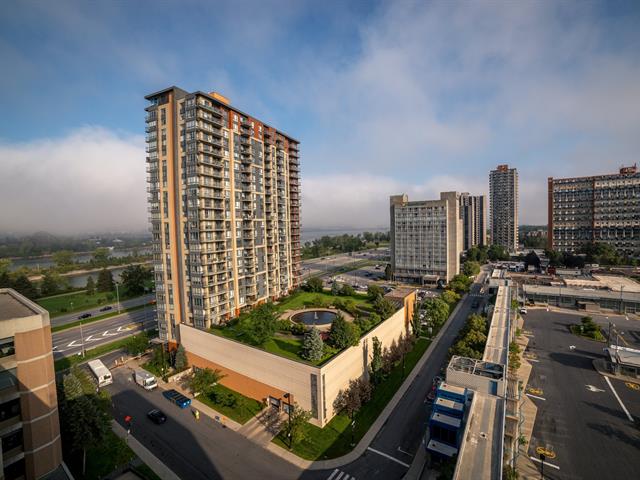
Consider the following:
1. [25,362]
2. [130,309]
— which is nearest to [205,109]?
[25,362]

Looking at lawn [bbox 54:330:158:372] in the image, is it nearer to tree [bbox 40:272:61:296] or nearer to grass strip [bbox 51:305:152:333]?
grass strip [bbox 51:305:152:333]

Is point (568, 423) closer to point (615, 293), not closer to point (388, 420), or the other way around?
point (388, 420)

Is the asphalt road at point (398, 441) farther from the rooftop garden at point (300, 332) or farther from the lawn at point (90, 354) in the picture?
the lawn at point (90, 354)

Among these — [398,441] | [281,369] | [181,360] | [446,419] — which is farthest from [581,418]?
[181,360]

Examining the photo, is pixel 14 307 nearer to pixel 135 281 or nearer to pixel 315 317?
pixel 315 317

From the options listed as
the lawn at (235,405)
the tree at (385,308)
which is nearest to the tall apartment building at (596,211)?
the tree at (385,308)
